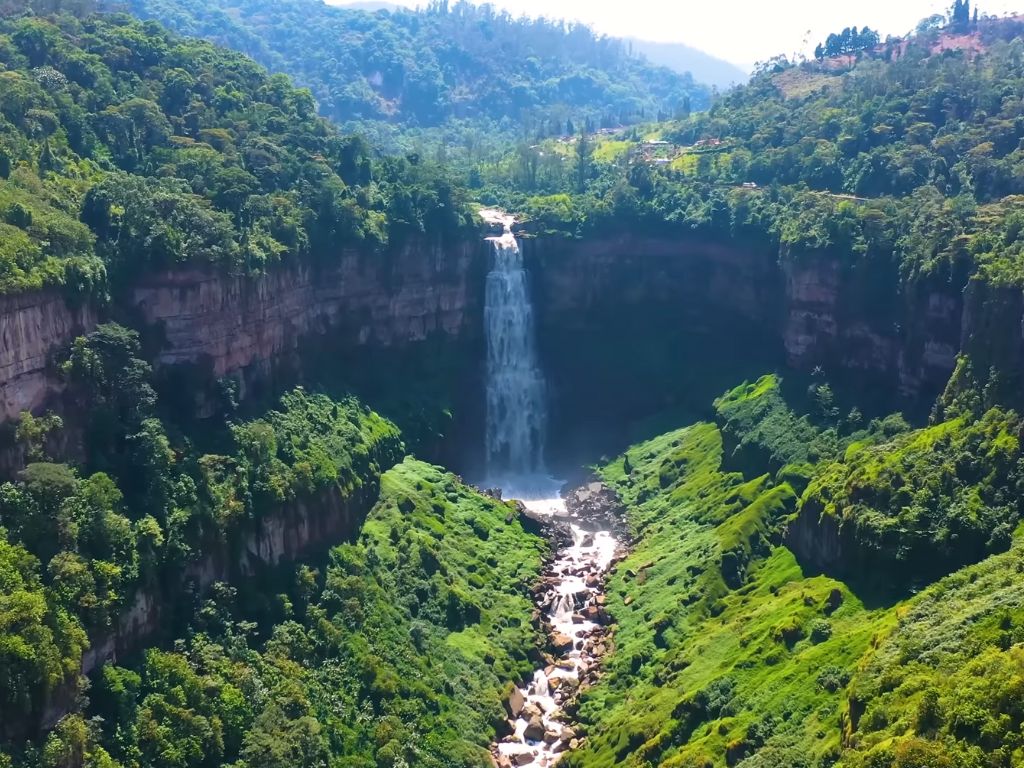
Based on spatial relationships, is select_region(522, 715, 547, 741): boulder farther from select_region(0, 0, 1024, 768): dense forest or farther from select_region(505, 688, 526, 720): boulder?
select_region(505, 688, 526, 720): boulder

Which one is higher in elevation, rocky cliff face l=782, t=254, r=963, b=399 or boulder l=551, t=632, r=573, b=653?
rocky cliff face l=782, t=254, r=963, b=399

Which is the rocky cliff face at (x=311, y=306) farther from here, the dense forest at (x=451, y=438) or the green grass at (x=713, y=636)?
the green grass at (x=713, y=636)

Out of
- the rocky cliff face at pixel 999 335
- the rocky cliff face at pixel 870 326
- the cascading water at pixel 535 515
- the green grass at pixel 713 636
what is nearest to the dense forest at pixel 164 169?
the cascading water at pixel 535 515

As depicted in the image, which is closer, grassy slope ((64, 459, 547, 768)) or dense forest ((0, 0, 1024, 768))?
dense forest ((0, 0, 1024, 768))

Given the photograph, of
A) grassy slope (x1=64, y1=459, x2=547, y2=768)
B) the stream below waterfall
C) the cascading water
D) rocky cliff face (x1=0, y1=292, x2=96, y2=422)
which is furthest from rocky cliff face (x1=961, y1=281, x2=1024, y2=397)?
rocky cliff face (x1=0, y1=292, x2=96, y2=422)

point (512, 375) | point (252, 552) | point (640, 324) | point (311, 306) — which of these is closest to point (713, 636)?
point (252, 552)

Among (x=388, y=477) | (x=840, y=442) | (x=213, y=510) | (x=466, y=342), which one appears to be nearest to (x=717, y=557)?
(x=840, y=442)
